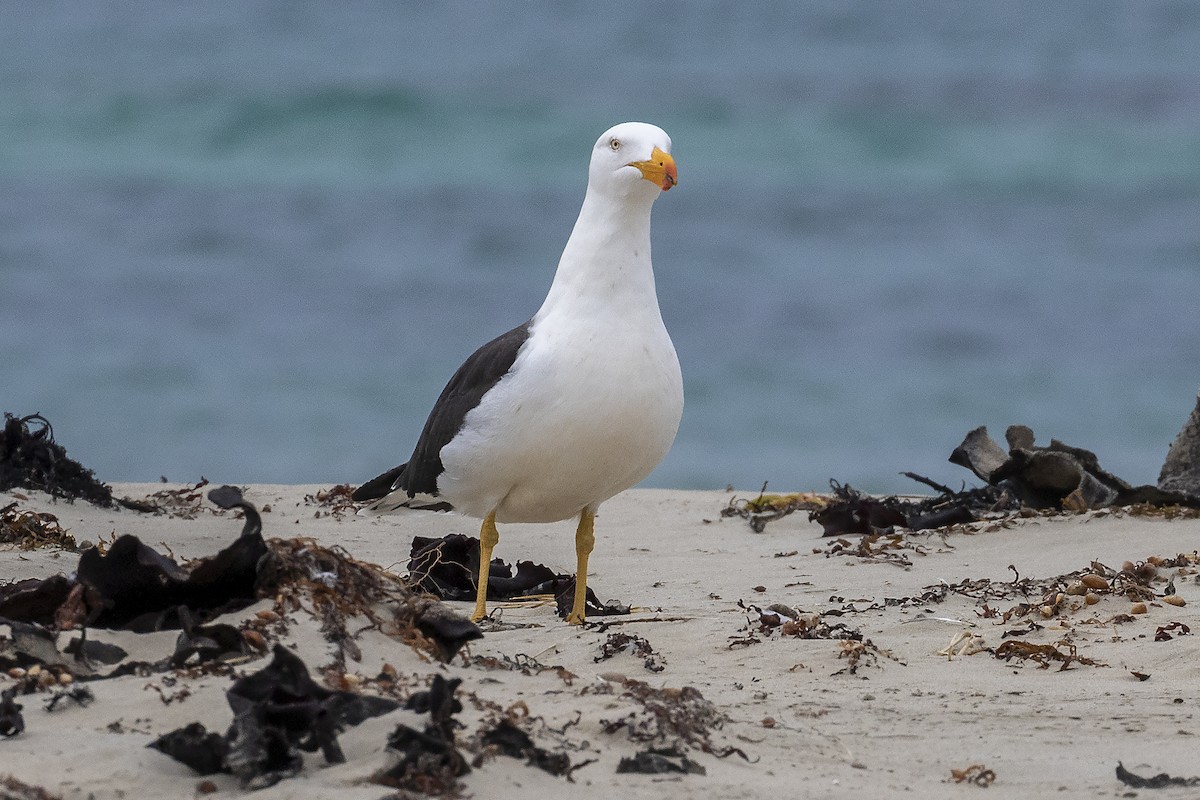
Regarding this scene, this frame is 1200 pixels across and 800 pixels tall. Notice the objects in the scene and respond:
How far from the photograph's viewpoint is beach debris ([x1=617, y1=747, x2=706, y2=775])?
3336 millimetres

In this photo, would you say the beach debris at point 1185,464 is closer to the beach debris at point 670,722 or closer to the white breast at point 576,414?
the white breast at point 576,414

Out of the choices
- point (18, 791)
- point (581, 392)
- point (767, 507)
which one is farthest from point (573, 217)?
point (18, 791)

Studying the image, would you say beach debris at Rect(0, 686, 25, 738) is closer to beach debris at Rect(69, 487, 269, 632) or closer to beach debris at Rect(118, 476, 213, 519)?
beach debris at Rect(69, 487, 269, 632)

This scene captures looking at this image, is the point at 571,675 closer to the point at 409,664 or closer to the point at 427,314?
the point at 409,664

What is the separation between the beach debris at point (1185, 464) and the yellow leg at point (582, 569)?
3111 millimetres

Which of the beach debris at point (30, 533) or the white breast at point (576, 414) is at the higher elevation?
the white breast at point (576, 414)

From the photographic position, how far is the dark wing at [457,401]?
5.88 metres

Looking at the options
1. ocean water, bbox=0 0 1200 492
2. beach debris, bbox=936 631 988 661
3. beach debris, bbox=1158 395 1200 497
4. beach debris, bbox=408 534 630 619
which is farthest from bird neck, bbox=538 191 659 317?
ocean water, bbox=0 0 1200 492

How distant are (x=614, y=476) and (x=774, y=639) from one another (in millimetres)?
967

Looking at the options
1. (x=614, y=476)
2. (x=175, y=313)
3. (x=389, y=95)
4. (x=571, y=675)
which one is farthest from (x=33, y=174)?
(x=571, y=675)

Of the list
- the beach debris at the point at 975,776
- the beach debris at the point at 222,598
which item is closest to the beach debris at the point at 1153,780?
the beach debris at the point at 975,776

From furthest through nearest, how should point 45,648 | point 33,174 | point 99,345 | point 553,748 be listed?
point 33,174
point 99,345
point 45,648
point 553,748

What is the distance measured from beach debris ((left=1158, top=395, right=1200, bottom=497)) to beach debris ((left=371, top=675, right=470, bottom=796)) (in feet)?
17.7

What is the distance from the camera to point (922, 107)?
1134 inches
